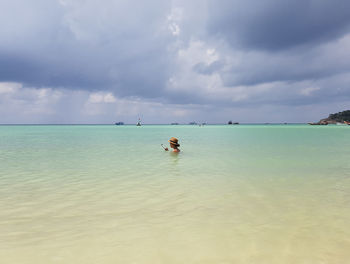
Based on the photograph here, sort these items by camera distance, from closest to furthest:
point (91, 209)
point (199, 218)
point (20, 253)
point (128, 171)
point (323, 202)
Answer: point (20, 253), point (199, 218), point (91, 209), point (323, 202), point (128, 171)

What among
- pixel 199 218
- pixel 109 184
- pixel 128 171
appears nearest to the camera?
pixel 199 218

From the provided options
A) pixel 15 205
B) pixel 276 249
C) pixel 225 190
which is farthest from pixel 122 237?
pixel 225 190

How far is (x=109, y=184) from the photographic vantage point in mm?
12391

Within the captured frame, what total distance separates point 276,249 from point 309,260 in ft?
2.23

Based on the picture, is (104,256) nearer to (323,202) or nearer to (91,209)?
(91,209)

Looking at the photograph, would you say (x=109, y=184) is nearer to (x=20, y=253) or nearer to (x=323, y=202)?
(x=20, y=253)

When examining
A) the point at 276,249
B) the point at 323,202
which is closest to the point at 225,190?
the point at 323,202

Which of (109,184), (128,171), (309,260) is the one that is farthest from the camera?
(128,171)

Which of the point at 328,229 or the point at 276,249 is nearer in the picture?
→ the point at 276,249

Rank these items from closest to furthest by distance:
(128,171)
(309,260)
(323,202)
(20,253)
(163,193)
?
(309,260)
(20,253)
(323,202)
(163,193)
(128,171)

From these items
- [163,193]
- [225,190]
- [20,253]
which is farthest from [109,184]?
[20,253]

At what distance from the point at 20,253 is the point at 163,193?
6051mm

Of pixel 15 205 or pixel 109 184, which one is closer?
pixel 15 205

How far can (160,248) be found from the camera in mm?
5664
